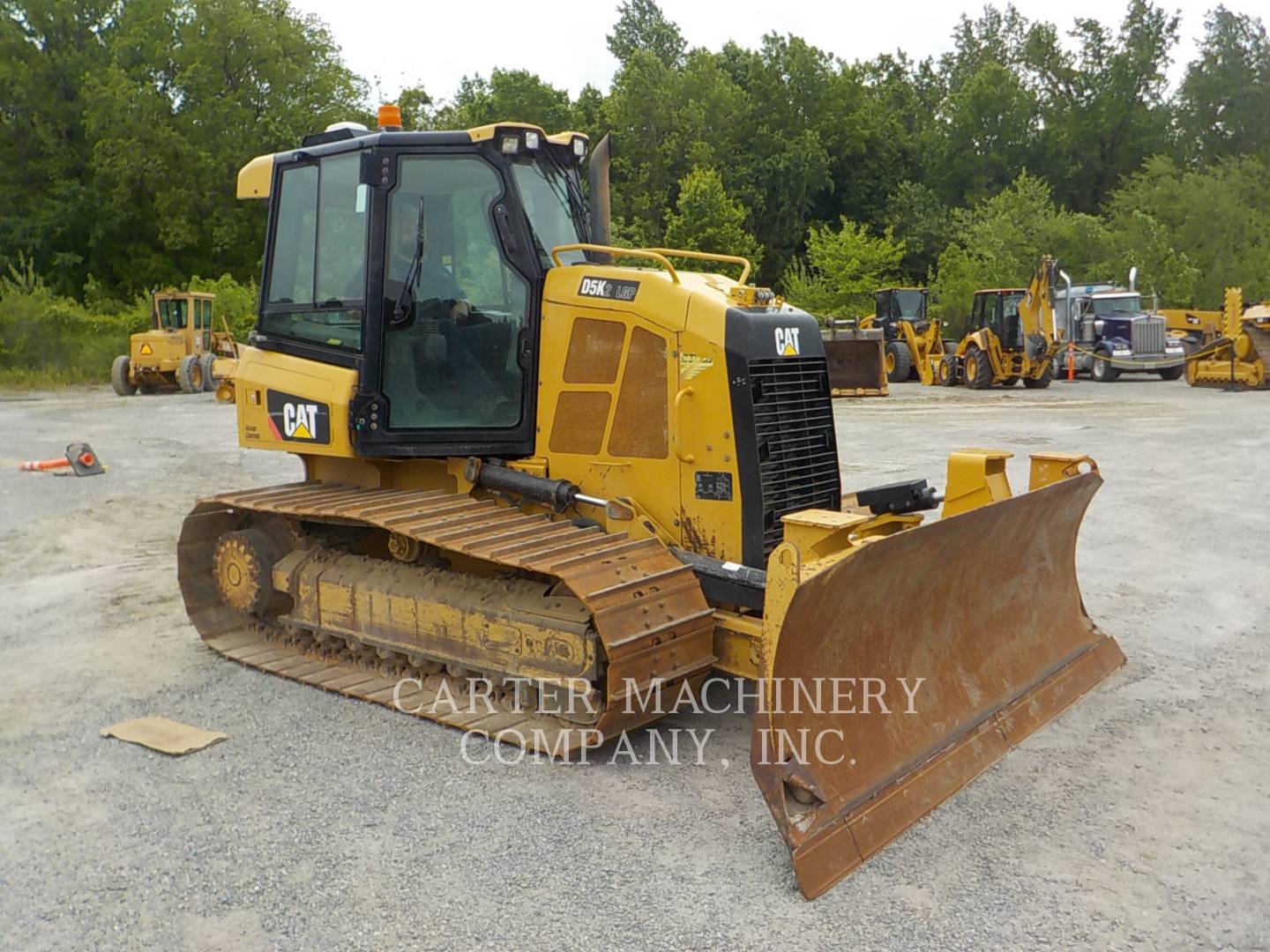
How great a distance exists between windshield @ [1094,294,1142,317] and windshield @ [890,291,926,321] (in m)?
4.73

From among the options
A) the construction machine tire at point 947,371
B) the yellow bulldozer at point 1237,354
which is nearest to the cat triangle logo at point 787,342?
the yellow bulldozer at point 1237,354

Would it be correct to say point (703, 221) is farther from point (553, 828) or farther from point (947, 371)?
point (553, 828)

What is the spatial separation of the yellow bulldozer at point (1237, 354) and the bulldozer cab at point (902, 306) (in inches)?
303

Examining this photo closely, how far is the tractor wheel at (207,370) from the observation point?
26766 mm

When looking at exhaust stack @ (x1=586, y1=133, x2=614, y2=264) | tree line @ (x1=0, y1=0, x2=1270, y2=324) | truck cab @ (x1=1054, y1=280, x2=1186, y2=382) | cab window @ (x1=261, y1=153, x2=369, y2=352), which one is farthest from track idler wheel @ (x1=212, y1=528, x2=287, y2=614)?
tree line @ (x1=0, y1=0, x2=1270, y2=324)

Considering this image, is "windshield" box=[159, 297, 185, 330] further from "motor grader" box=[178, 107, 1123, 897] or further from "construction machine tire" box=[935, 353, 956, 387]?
"motor grader" box=[178, 107, 1123, 897]

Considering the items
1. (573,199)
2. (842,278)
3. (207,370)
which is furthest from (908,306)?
(573,199)

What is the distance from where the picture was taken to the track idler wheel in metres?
6.02

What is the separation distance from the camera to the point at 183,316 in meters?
27.4

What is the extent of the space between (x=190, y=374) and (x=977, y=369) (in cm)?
1846

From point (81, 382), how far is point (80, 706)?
1158 inches

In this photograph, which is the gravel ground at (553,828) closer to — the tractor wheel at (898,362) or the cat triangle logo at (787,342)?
the cat triangle logo at (787,342)

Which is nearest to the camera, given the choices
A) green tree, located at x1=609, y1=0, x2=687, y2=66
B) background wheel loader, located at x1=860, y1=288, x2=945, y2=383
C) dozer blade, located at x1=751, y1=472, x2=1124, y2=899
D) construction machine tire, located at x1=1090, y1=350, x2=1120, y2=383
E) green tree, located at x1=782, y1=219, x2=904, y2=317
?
dozer blade, located at x1=751, y1=472, x2=1124, y2=899

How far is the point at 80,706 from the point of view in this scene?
5.30 metres
